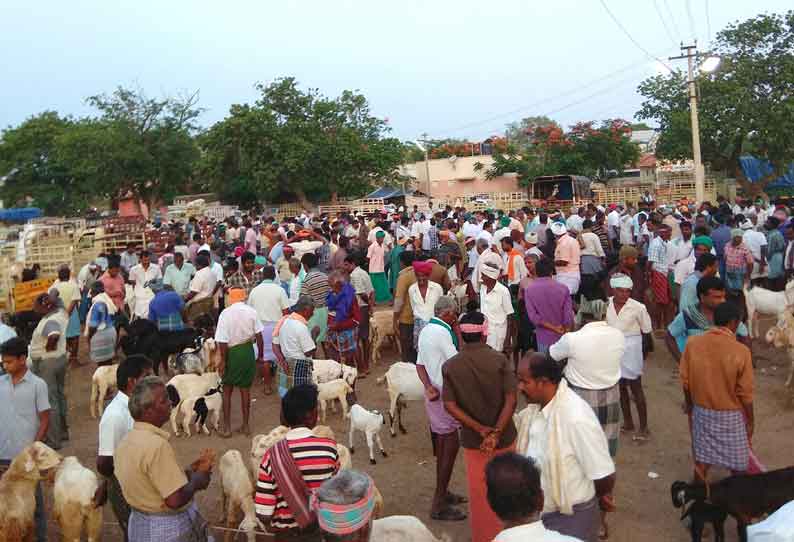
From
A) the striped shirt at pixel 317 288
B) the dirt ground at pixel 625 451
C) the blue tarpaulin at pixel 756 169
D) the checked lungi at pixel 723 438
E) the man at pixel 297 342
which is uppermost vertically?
the blue tarpaulin at pixel 756 169

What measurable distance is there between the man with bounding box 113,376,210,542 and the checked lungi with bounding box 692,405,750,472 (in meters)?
3.33

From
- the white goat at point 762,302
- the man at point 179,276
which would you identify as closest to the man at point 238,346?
the man at point 179,276

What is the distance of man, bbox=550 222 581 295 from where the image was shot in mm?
9305

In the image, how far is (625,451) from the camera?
22.5ft

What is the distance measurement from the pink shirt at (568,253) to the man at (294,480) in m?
6.33

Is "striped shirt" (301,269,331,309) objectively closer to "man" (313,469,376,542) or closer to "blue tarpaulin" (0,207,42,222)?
"man" (313,469,376,542)

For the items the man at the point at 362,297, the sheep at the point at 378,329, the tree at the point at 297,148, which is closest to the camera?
the man at the point at 362,297

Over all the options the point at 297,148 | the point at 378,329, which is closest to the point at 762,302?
the point at 378,329

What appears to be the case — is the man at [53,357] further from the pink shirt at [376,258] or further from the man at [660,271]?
the man at [660,271]

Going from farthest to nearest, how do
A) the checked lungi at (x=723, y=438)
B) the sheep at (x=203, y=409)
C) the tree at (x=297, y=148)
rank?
the tree at (x=297, y=148)
the sheep at (x=203, y=409)
the checked lungi at (x=723, y=438)

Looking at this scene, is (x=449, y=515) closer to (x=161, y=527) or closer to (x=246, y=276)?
(x=161, y=527)

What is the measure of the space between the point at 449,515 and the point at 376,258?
7714 mm

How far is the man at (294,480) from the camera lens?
3.50m

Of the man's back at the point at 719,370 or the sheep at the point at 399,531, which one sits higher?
the man's back at the point at 719,370
